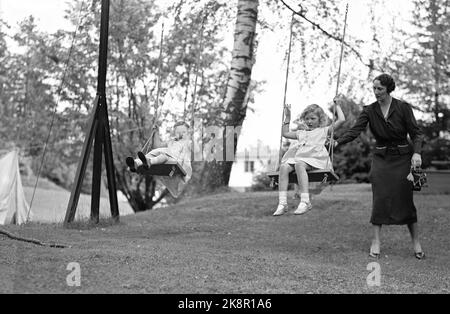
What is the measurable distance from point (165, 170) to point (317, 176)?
2.04 meters

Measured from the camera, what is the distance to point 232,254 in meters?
6.50

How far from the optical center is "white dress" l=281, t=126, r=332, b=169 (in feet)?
24.3

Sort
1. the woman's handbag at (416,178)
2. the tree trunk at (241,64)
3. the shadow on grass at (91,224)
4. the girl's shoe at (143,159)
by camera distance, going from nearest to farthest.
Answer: the woman's handbag at (416,178)
the girl's shoe at (143,159)
the shadow on grass at (91,224)
the tree trunk at (241,64)

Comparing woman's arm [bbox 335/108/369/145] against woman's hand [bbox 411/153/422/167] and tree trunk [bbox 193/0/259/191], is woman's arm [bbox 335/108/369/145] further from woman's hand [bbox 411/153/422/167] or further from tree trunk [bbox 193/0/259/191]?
tree trunk [bbox 193/0/259/191]

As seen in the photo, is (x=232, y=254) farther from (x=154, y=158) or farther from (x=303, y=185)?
(x=154, y=158)

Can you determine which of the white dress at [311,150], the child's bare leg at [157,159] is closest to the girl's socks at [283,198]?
the white dress at [311,150]

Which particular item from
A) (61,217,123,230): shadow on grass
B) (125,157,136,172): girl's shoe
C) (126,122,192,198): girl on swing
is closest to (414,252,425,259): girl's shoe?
(126,122,192,198): girl on swing

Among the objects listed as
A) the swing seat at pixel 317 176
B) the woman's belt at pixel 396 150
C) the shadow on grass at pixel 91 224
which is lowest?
the shadow on grass at pixel 91 224

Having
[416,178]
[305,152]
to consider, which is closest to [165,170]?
[305,152]

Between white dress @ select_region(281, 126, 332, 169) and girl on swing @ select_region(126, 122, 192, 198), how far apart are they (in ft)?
4.51

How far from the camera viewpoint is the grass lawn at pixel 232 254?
4949 mm

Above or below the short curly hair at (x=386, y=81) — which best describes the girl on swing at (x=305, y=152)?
below

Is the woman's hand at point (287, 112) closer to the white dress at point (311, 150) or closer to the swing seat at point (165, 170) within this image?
the white dress at point (311, 150)

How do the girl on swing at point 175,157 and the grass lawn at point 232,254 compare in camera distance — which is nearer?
the grass lawn at point 232,254
